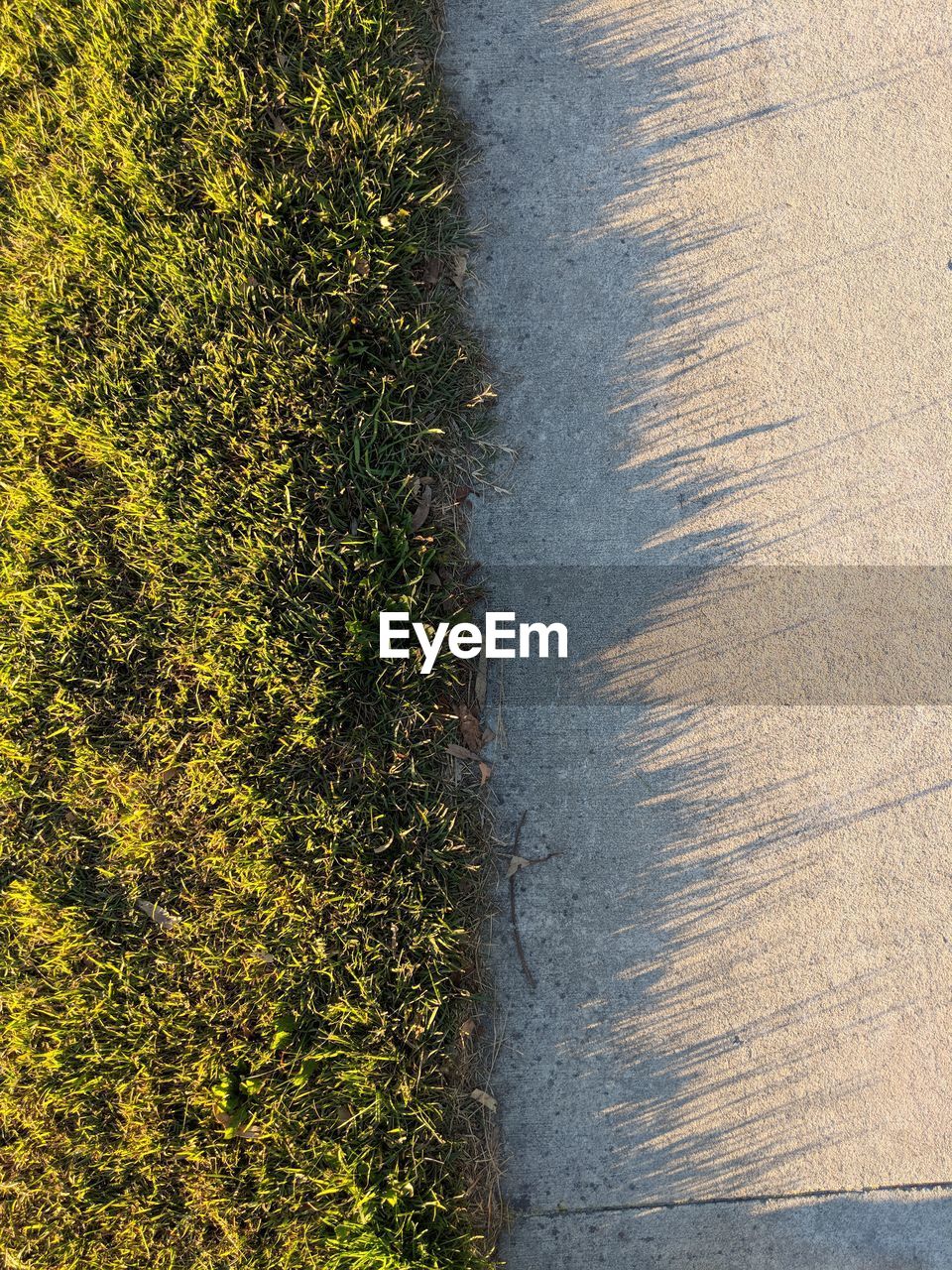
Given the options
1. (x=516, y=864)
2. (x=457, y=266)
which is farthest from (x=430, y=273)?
(x=516, y=864)

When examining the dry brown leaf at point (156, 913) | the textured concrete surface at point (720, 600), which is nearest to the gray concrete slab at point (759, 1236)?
the textured concrete surface at point (720, 600)

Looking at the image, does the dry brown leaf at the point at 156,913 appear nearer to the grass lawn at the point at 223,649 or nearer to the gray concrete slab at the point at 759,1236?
the grass lawn at the point at 223,649

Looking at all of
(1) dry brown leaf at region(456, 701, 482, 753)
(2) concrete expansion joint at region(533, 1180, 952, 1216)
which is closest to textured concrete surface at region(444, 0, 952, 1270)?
(2) concrete expansion joint at region(533, 1180, 952, 1216)

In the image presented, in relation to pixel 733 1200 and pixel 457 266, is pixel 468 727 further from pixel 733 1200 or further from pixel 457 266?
pixel 733 1200

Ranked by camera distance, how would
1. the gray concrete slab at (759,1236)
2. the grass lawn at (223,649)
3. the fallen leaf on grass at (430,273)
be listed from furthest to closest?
the fallen leaf on grass at (430,273), the gray concrete slab at (759,1236), the grass lawn at (223,649)

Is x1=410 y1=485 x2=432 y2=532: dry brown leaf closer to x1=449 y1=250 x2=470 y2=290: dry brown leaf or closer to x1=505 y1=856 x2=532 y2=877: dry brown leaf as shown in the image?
x1=449 y1=250 x2=470 y2=290: dry brown leaf

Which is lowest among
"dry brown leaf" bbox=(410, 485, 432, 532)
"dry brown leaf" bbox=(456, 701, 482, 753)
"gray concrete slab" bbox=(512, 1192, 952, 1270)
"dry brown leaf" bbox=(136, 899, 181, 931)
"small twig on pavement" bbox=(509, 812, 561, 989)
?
"gray concrete slab" bbox=(512, 1192, 952, 1270)
